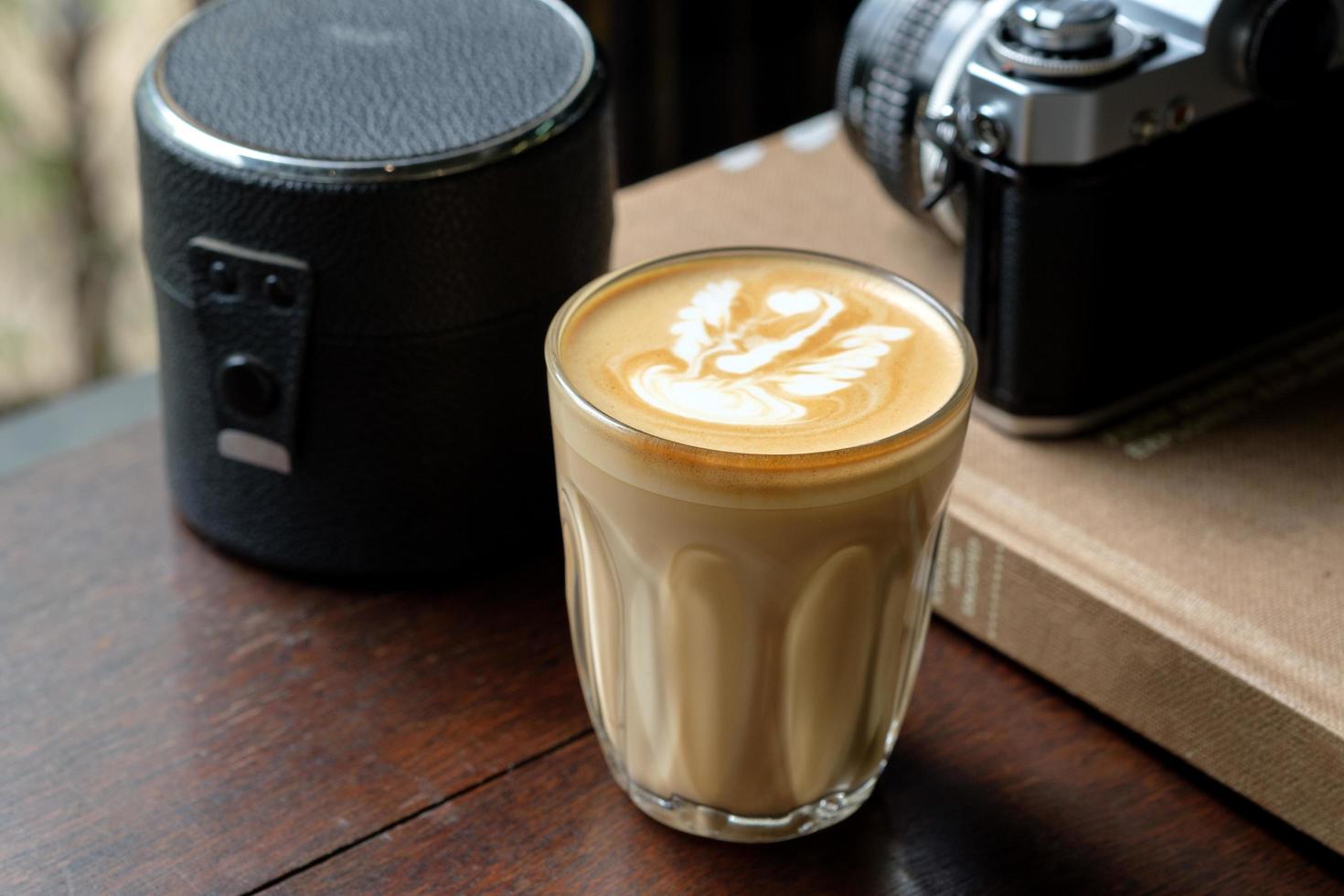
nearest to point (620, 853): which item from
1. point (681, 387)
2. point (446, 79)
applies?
point (681, 387)

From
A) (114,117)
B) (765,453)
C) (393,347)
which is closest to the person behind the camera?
(765,453)

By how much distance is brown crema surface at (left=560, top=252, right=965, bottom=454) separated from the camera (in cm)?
39

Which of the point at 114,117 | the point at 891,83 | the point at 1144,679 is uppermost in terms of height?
the point at 891,83

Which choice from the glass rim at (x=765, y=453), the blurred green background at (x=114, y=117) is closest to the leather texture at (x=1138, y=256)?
the glass rim at (x=765, y=453)

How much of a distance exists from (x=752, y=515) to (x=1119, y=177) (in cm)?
22

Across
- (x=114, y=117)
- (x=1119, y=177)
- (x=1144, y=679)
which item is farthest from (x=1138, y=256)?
(x=114, y=117)

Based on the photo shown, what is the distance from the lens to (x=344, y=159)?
47 centimetres

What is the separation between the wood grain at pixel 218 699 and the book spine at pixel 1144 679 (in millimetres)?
132

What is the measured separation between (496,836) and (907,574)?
0.44ft

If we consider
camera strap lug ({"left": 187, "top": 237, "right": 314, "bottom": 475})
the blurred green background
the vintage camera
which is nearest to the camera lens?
the vintage camera

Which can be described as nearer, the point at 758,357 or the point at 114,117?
the point at 758,357

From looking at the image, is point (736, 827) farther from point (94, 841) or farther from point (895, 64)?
point (895, 64)

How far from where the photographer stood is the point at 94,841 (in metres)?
0.45

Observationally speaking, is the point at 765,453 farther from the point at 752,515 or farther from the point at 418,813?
the point at 418,813
